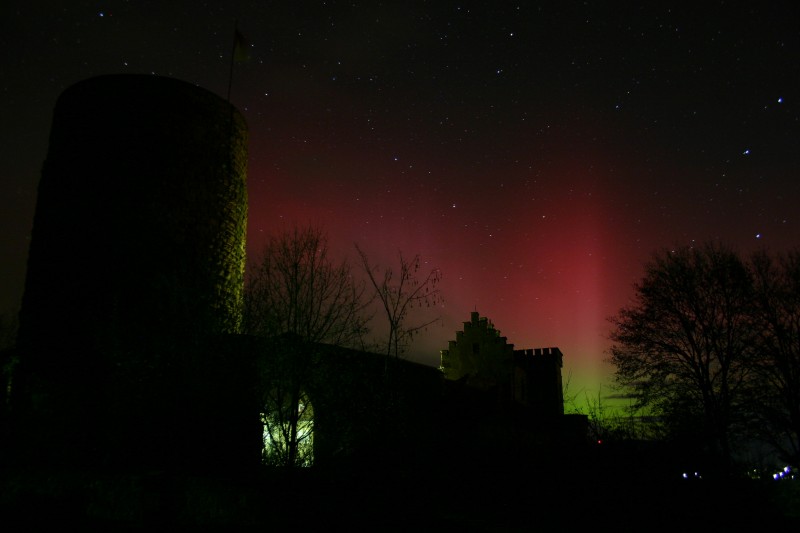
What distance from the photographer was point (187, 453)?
48.5 ft

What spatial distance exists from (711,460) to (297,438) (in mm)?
10949

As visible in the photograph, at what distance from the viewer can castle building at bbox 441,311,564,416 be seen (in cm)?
3462

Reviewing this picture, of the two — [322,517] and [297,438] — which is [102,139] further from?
[322,517]

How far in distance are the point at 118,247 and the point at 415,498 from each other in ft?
34.6

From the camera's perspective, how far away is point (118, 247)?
58.9 feet

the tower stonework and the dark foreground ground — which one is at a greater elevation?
the tower stonework

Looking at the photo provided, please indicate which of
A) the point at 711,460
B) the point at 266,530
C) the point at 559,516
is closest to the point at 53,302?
the point at 266,530

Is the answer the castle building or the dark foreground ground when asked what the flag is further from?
the castle building

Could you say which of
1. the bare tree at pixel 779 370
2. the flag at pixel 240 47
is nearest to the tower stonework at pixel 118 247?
the flag at pixel 240 47

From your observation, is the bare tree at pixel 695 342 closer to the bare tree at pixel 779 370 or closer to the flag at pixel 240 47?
the bare tree at pixel 779 370

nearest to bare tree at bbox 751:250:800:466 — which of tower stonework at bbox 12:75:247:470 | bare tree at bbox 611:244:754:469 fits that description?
bare tree at bbox 611:244:754:469

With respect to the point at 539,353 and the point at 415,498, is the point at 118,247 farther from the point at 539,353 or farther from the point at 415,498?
the point at 539,353

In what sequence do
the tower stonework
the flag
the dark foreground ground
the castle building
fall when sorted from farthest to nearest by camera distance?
the castle building, the flag, the tower stonework, the dark foreground ground

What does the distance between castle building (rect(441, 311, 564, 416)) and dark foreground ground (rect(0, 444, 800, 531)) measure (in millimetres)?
16214
